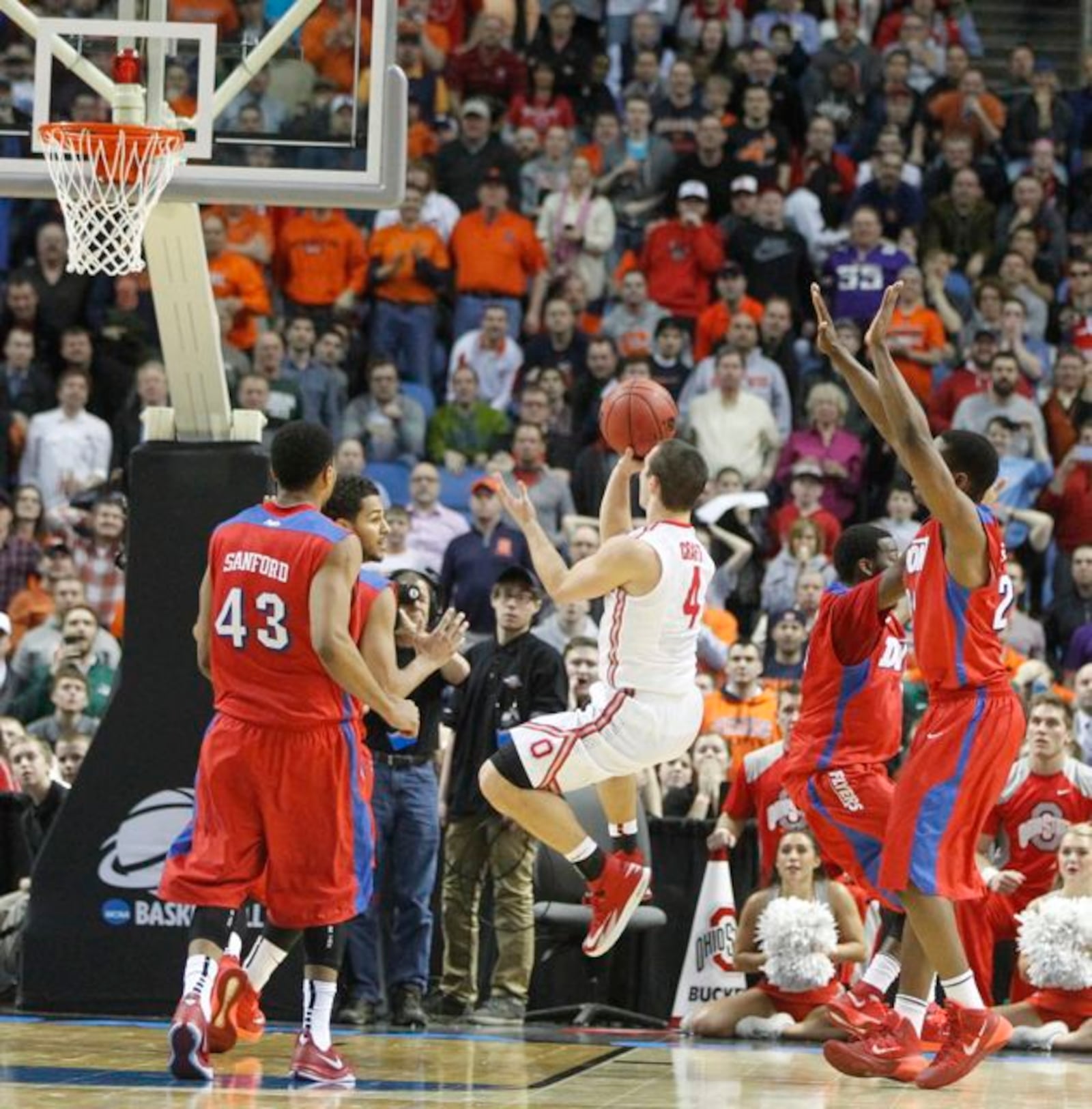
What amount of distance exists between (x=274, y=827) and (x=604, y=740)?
134 cm

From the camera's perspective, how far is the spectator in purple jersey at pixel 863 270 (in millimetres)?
18344

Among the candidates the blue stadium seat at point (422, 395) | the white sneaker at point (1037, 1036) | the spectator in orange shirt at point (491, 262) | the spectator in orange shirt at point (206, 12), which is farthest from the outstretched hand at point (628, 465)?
the spectator in orange shirt at point (491, 262)

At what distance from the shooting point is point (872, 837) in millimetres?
9914

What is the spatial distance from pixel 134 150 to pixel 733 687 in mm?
5543

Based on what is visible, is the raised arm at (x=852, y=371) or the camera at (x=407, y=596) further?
the camera at (x=407, y=596)

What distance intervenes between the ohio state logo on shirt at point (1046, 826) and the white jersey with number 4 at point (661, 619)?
3.22 metres

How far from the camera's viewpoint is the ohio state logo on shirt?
11.8 meters

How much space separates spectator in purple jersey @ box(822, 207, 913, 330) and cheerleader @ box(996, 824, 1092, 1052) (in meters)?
7.83

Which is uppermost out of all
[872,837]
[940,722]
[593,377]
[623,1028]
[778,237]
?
[778,237]

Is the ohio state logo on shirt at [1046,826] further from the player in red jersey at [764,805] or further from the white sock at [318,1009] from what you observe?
the white sock at [318,1009]

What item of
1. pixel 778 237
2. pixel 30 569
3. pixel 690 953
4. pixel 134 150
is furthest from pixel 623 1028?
pixel 778 237

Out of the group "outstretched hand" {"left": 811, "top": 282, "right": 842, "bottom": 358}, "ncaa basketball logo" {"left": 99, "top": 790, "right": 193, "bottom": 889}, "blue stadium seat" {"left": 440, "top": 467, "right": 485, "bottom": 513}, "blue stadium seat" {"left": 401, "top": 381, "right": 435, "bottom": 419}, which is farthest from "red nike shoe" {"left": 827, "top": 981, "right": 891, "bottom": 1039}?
"blue stadium seat" {"left": 401, "top": 381, "right": 435, "bottom": 419}

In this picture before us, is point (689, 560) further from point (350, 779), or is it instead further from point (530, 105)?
point (530, 105)

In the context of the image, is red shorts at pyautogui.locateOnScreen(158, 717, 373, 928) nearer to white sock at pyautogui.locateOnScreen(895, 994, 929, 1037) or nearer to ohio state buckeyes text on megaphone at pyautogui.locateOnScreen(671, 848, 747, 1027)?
white sock at pyautogui.locateOnScreen(895, 994, 929, 1037)
